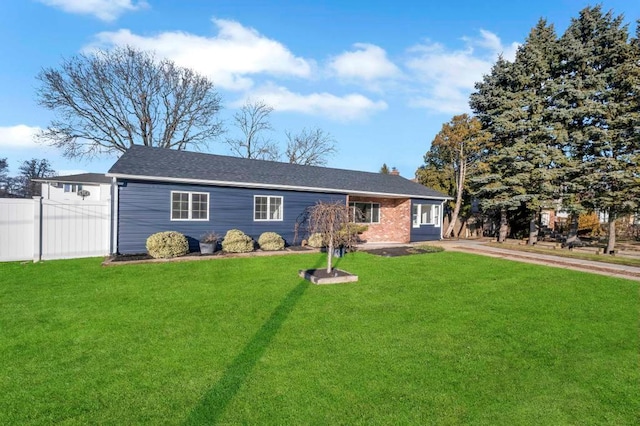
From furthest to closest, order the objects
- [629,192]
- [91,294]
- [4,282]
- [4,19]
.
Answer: [629,192], [4,19], [4,282], [91,294]

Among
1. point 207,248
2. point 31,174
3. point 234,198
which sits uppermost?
point 31,174

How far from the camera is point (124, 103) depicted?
23.6m

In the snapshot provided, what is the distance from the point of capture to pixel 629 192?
13883 millimetres

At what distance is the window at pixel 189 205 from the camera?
36.6 feet

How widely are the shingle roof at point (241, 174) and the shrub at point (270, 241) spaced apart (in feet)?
6.61

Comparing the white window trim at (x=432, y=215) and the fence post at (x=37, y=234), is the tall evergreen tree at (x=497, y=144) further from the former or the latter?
the fence post at (x=37, y=234)

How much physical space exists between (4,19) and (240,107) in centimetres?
1955

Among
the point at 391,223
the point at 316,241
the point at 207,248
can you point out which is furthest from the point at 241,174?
the point at 391,223

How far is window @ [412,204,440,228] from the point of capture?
17205mm

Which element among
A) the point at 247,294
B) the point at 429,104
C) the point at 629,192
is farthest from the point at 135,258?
the point at 629,192

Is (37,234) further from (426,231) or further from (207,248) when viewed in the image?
(426,231)

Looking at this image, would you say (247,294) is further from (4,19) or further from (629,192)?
(629,192)

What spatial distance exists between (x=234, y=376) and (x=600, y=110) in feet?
63.4

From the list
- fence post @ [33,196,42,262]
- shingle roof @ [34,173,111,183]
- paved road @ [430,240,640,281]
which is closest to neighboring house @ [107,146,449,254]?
fence post @ [33,196,42,262]
